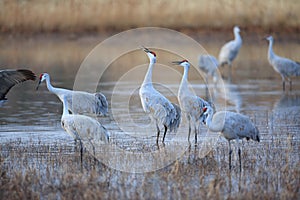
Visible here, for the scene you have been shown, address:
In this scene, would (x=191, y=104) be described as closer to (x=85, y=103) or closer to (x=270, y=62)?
(x=85, y=103)

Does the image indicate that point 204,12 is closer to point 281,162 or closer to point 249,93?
point 249,93

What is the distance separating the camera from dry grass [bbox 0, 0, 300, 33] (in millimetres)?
30703

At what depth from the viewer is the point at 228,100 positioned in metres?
16.2

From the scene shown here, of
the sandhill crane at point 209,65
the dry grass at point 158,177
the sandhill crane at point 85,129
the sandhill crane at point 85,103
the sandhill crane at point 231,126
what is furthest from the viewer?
the sandhill crane at point 209,65

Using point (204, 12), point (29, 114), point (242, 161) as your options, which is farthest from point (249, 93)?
point (204, 12)

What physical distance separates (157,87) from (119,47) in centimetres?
1321

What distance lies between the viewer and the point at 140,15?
102 ft

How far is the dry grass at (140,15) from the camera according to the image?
101 feet

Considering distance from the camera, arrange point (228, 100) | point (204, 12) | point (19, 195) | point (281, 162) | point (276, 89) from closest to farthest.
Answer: point (19, 195), point (281, 162), point (228, 100), point (276, 89), point (204, 12)

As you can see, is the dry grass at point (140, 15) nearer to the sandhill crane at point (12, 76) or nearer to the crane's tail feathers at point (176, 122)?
the crane's tail feathers at point (176, 122)

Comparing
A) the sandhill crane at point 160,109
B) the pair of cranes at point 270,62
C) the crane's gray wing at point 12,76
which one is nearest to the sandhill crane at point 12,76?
the crane's gray wing at point 12,76

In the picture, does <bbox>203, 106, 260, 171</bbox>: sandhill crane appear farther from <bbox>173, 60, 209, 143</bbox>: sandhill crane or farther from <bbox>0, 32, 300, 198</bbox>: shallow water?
<bbox>173, 60, 209, 143</bbox>: sandhill crane

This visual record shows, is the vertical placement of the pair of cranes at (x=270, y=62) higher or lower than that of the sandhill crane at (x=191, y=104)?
higher

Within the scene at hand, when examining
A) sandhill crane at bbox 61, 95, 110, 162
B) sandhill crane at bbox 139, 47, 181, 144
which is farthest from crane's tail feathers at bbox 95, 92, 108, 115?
sandhill crane at bbox 61, 95, 110, 162
